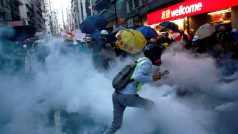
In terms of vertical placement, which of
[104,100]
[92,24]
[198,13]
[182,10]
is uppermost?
[182,10]

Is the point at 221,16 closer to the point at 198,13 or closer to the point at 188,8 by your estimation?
the point at 198,13

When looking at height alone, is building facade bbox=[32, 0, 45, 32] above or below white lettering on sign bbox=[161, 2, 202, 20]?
above

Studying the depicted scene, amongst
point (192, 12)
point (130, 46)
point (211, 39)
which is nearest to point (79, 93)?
point (130, 46)

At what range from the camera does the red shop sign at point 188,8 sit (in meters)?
14.9

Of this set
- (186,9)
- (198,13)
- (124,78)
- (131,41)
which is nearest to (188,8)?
(186,9)

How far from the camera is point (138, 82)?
16.0 feet

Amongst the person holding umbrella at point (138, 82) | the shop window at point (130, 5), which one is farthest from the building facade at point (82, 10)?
the person holding umbrella at point (138, 82)

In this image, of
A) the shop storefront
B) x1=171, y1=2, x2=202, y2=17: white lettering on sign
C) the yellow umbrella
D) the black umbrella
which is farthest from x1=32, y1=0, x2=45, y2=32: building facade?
the yellow umbrella

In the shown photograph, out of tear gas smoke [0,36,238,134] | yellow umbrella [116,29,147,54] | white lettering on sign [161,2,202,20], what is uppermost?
white lettering on sign [161,2,202,20]

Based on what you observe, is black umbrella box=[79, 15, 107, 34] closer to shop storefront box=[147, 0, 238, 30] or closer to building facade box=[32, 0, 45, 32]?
shop storefront box=[147, 0, 238, 30]

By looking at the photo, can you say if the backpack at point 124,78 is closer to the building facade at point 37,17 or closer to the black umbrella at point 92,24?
the black umbrella at point 92,24

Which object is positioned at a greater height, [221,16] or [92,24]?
[221,16]

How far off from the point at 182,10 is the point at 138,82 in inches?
597

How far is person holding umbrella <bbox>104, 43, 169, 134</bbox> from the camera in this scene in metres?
4.68
